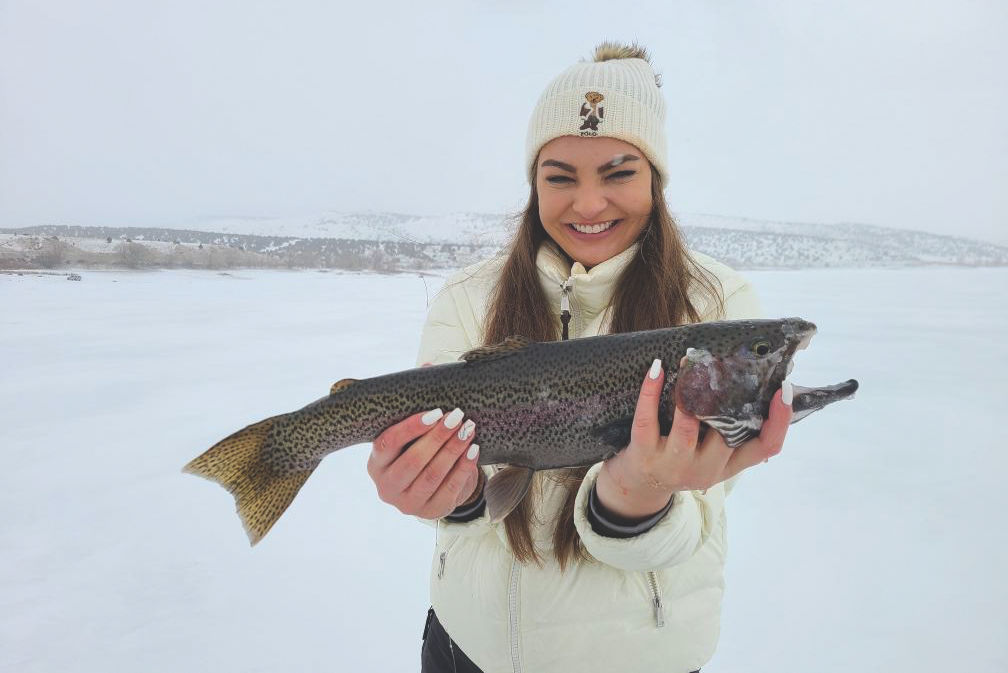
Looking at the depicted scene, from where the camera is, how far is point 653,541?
1823 millimetres

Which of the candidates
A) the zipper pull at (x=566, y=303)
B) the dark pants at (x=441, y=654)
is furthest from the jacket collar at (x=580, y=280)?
the dark pants at (x=441, y=654)

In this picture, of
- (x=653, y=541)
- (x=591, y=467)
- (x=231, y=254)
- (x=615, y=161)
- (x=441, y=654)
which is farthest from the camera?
(x=231, y=254)

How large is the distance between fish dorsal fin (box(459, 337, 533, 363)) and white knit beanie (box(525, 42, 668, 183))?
97 cm

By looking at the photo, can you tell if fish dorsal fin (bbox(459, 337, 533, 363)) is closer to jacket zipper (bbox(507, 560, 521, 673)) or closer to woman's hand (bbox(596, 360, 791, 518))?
woman's hand (bbox(596, 360, 791, 518))

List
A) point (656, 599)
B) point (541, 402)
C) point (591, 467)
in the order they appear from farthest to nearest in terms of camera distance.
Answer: point (591, 467) → point (656, 599) → point (541, 402)

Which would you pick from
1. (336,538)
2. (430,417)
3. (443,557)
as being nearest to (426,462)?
(430,417)

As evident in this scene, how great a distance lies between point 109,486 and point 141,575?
1726 millimetres

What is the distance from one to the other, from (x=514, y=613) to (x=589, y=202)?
5.22ft

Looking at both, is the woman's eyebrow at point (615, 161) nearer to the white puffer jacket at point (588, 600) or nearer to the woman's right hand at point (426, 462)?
the white puffer jacket at point (588, 600)

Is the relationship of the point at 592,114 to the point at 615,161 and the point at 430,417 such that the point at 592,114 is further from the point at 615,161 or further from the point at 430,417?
the point at 430,417

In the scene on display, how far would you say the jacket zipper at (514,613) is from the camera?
82.6 inches

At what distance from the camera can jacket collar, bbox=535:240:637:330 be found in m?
2.30

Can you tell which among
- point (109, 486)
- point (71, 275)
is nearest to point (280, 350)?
point (109, 486)

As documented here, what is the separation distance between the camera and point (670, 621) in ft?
6.80
